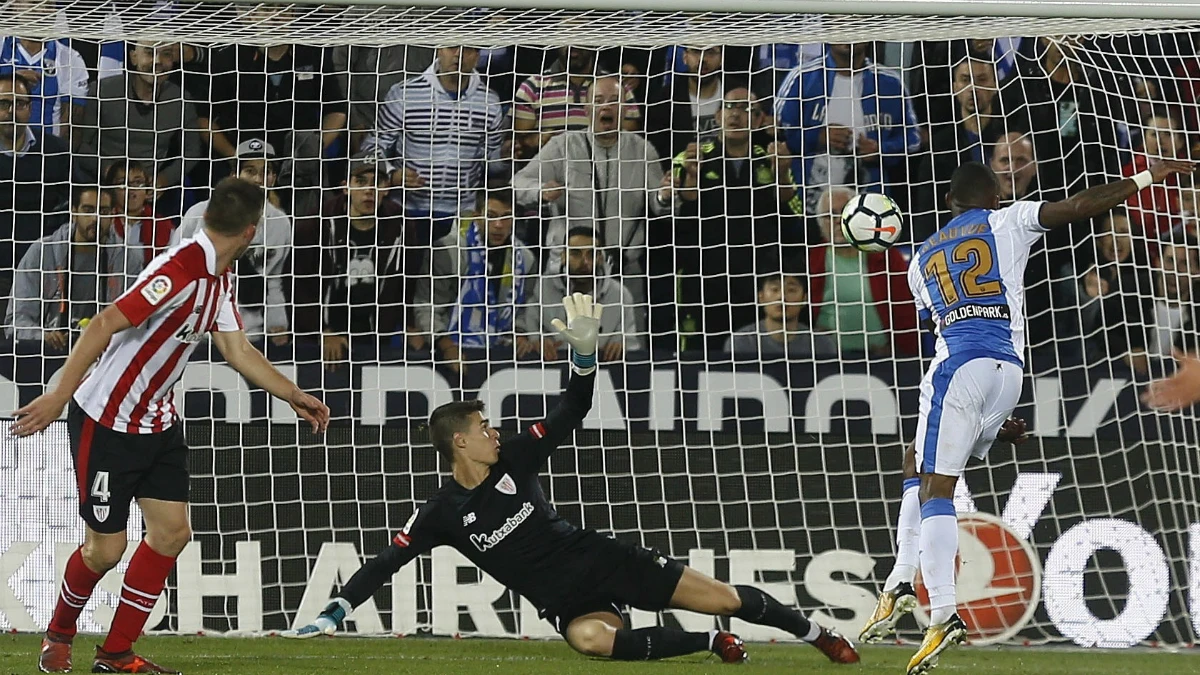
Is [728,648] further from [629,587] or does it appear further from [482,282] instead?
[482,282]

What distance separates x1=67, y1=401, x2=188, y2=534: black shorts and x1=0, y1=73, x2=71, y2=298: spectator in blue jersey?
2.88 metres

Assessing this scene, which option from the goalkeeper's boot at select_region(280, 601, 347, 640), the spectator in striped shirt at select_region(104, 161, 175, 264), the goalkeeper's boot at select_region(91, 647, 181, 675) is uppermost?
the spectator in striped shirt at select_region(104, 161, 175, 264)

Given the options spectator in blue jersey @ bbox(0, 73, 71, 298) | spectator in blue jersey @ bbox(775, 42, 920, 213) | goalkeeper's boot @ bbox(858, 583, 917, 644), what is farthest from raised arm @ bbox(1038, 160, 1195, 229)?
spectator in blue jersey @ bbox(0, 73, 71, 298)

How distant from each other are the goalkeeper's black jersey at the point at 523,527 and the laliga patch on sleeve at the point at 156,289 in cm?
152

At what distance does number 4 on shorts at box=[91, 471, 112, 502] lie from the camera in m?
5.71

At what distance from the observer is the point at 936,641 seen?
215 inches

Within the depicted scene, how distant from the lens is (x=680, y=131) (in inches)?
349

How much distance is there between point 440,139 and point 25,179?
7.34 feet

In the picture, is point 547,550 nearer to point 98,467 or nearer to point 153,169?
point 98,467

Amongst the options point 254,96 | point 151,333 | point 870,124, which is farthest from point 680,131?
point 151,333

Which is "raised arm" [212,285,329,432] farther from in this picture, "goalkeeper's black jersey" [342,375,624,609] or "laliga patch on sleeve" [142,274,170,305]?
"goalkeeper's black jersey" [342,375,624,609]

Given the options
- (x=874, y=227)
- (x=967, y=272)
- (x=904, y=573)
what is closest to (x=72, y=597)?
(x=904, y=573)

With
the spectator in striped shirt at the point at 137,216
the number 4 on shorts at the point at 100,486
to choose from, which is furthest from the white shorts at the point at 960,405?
the spectator in striped shirt at the point at 137,216

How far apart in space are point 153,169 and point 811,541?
4.04 meters
